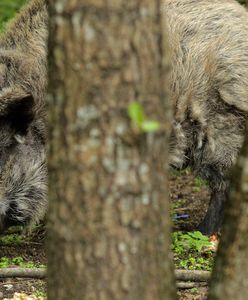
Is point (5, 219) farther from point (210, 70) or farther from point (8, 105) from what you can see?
point (210, 70)

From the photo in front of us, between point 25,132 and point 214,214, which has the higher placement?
point 25,132

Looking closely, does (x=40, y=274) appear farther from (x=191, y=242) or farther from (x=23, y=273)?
(x=191, y=242)

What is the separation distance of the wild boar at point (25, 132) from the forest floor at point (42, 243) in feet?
0.95

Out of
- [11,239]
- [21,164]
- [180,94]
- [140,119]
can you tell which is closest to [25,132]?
[21,164]

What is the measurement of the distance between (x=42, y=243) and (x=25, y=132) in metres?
1.15

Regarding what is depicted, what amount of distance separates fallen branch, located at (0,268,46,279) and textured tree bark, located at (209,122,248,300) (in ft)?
7.30

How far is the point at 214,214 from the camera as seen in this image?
727 centimetres

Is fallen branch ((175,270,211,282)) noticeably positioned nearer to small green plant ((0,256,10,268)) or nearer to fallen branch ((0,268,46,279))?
fallen branch ((0,268,46,279))

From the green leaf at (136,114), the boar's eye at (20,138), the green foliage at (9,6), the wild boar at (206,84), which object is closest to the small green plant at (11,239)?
the boar's eye at (20,138)

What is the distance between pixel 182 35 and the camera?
6.72 metres

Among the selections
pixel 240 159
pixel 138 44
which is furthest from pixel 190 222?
pixel 138 44

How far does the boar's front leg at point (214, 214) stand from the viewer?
23.8 ft

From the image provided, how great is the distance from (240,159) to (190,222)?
14.2ft


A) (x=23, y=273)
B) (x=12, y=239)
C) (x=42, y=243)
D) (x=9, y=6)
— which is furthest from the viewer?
(x=9, y=6)
